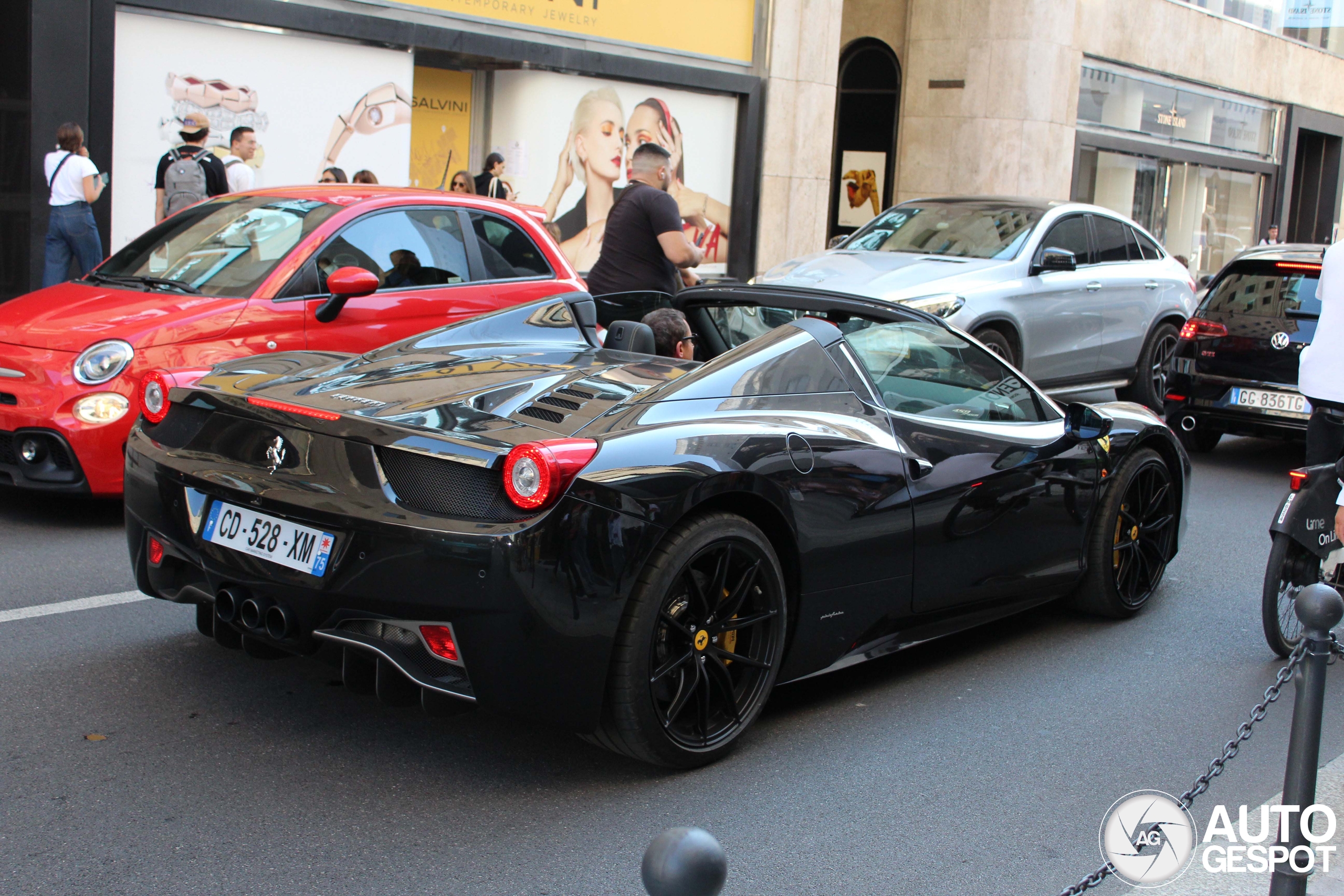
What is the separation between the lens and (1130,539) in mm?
5797

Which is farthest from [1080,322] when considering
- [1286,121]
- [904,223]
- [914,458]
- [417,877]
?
[1286,121]

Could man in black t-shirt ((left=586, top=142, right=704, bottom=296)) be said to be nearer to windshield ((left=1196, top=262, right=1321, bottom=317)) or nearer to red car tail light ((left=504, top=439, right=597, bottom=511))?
windshield ((left=1196, top=262, right=1321, bottom=317))

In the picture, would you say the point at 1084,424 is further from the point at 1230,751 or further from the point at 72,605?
the point at 72,605

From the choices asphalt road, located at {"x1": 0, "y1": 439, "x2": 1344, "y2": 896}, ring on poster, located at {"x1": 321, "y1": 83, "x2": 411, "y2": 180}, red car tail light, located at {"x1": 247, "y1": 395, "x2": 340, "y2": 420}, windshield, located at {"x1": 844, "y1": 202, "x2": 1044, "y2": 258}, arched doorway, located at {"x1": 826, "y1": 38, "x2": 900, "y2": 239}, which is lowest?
asphalt road, located at {"x1": 0, "y1": 439, "x2": 1344, "y2": 896}

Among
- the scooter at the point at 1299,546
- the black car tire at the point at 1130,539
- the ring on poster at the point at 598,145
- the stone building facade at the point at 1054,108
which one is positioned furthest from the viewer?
the stone building facade at the point at 1054,108

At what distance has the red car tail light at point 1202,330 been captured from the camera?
31.9 feet

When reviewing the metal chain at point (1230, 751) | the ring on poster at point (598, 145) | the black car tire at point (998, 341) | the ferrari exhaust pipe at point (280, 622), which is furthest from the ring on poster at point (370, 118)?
the metal chain at point (1230, 751)

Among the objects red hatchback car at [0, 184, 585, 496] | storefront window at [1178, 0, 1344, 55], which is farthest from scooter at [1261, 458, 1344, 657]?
storefront window at [1178, 0, 1344, 55]

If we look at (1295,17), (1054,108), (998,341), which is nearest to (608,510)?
Result: (998,341)

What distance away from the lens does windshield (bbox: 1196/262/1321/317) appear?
9492 millimetres

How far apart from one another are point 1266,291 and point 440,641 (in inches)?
315

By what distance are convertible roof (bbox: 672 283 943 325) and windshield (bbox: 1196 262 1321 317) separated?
215 inches

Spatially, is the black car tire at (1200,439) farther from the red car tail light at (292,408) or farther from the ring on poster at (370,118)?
the ring on poster at (370,118)

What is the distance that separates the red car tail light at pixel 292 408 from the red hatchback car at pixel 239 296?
264cm
